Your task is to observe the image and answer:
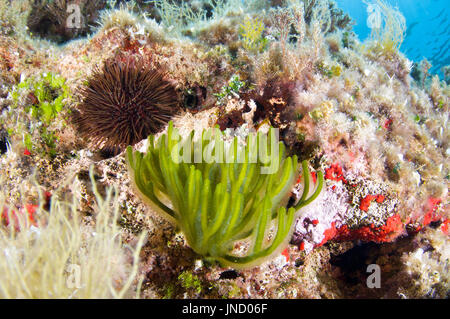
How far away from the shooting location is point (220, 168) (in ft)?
8.91

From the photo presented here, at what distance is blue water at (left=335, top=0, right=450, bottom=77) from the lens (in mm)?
29156

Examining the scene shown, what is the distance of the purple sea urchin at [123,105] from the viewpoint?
3.42 metres

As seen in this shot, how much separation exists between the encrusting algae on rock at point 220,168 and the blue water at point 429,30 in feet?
101

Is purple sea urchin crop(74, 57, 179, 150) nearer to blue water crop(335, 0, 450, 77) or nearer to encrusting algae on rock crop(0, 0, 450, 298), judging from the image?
encrusting algae on rock crop(0, 0, 450, 298)

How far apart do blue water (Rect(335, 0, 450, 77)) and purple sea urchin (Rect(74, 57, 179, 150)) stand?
3223 cm

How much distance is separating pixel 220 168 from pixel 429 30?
41.3m

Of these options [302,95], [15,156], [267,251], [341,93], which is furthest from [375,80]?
[15,156]

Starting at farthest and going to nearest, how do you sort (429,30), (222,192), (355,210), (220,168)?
1. (429,30)
2. (355,210)
3. (220,168)
4. (222,192)

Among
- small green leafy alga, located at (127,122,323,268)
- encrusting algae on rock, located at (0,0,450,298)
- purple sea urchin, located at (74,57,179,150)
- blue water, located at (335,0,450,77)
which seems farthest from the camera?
blue water, located at (335,0,450,77)

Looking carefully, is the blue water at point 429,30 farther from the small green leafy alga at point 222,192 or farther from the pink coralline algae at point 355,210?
the small green leafy alga at point 222,192

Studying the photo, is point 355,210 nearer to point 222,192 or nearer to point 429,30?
point 222,192

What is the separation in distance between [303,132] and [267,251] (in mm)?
1903

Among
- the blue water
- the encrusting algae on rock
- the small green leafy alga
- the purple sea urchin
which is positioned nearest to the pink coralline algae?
the encrusting algae on rock

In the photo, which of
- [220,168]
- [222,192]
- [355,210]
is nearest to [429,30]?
[355,210]
